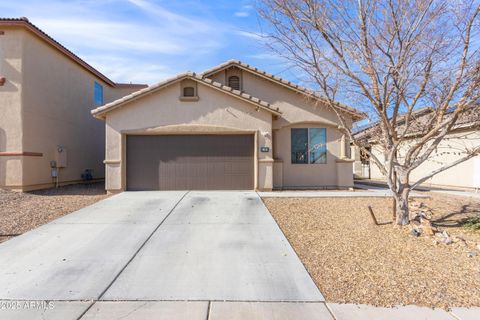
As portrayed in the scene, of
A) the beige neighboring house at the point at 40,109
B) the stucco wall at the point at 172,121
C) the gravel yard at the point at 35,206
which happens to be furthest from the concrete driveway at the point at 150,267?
the beige neighboring house at the point at 40,109

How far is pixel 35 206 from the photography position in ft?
31.9

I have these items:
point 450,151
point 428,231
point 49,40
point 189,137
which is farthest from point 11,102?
point 450,151

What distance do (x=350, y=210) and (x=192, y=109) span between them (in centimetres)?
710

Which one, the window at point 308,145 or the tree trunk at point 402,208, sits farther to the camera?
the window at point 308,145

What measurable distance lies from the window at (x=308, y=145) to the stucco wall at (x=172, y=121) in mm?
1894

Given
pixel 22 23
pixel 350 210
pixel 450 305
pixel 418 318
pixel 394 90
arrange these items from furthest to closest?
pixel 22 23
pixel 350 210
pixel 394 90
pixel 450 305
pixel 418 318

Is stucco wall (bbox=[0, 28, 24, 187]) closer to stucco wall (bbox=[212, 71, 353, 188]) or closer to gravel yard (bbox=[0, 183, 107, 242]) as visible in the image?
gravel yard (bbox=[0, 183, 107, 242])

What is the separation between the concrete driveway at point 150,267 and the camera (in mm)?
3957

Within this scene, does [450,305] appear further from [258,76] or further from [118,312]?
[258,76]

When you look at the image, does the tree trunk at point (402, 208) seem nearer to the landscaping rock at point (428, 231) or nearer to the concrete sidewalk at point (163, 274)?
the landscaping rock at point (428, 231)

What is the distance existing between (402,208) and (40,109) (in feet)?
44.7

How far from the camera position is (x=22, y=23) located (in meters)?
11.8

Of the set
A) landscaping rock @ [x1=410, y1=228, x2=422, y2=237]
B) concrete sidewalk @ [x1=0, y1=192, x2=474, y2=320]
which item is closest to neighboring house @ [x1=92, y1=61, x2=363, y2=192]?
concrete sidewalk @ [x1=0, y1=192, x2=474, y2=320]

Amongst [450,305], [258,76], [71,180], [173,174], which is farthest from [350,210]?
[71,180]
